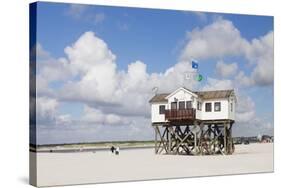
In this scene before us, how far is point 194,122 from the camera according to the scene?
16531mm

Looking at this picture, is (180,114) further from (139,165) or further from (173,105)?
(139,165)

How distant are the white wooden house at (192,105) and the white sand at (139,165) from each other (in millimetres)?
816

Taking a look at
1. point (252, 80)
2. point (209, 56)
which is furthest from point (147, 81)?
point (252, 80)

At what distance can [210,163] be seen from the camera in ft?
54.0

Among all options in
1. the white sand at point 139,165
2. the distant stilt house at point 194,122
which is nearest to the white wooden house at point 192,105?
the distant stilt house at point 194,122

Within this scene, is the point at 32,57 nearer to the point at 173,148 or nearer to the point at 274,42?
the point at 173,148

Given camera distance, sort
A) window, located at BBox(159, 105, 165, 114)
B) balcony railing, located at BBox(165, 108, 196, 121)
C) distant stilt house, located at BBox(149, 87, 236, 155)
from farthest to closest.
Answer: balcony railing, located at BBox(165, 108, 196, 121)
distant stilt house, located at BBox(149, 87, 236, 155)
window, located at BBox(159, 105, 165, 114)

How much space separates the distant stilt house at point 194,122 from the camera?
639 inches

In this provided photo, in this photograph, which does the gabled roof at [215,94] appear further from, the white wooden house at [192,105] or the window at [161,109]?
the window at [161,109]

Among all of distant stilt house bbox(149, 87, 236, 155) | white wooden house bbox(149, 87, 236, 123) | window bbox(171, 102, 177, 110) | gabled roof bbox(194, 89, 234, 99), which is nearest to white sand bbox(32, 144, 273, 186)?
distant stilt house bbox(149, 87, 236, 155)

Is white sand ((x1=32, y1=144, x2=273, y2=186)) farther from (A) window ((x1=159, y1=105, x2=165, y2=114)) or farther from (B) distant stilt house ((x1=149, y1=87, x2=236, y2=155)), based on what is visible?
(A) window ((x1=159, y1=105, x2=165, y2=114))

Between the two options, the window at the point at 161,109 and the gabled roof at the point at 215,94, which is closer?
the window at the point at 161,109

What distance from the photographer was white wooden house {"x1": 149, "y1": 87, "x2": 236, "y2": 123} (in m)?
16.1

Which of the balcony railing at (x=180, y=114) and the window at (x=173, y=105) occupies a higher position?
the window at (x=173, y=105)
